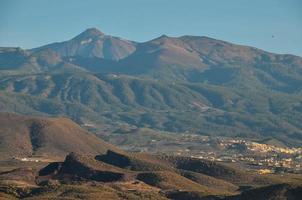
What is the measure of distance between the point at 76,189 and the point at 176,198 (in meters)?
22.5

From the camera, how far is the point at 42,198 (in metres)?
176

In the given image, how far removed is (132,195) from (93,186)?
15736 mm

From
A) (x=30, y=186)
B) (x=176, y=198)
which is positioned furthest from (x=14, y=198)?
(x=176, y=198)

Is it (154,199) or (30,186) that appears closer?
(154,199)

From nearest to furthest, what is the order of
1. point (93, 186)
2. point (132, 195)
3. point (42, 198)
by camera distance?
1. point (42, 198)
2. point (132, 195)
3. point (93, 186)

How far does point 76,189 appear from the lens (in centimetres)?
19125

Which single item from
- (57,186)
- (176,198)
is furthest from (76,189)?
(176,198)

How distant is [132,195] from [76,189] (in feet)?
43.7

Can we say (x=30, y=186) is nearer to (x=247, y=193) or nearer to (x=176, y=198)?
(x=176, y=198)

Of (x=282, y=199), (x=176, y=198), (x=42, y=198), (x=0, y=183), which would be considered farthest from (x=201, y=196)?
→ (x=0, y=183)

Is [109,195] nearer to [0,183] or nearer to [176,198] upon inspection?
[176,198]

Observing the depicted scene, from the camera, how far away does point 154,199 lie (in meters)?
182

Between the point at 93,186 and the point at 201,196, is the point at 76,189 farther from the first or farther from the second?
the point at 201,196

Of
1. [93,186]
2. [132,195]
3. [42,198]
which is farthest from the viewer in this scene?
[93,186]
